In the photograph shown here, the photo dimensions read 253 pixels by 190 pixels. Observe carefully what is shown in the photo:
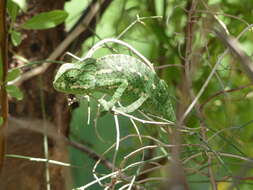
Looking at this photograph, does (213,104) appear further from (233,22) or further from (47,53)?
(47,53)

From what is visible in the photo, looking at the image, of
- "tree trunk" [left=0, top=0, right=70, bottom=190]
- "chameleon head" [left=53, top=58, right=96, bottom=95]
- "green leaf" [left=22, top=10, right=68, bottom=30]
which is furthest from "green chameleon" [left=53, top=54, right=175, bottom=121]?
"tree trunk" [left=0, top=0, right=70, bottom=190]

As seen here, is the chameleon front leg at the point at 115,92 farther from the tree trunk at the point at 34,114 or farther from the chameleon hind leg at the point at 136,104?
the tree trunk at the point at 34,114

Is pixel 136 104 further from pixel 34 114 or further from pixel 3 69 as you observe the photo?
pixel 34 114

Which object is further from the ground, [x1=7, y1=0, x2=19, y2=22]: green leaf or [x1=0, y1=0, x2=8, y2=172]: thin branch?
[x1=7, y1=0, x2=19, y2=22]: green leaf

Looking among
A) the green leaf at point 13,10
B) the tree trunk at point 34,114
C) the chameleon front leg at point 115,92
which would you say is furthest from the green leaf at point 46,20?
the tree trunk at point 34,114

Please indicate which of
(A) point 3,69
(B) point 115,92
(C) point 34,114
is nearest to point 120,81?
(B) point 115,92

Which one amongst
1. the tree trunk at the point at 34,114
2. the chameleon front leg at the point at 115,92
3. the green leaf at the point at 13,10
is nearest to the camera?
the chameleon front leg at the point at 115,92

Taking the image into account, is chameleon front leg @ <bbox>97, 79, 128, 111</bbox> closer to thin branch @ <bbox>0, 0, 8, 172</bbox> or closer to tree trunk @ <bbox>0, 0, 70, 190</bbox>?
thin branch @ <bbox>0, 0, 8, 172</bbox>
